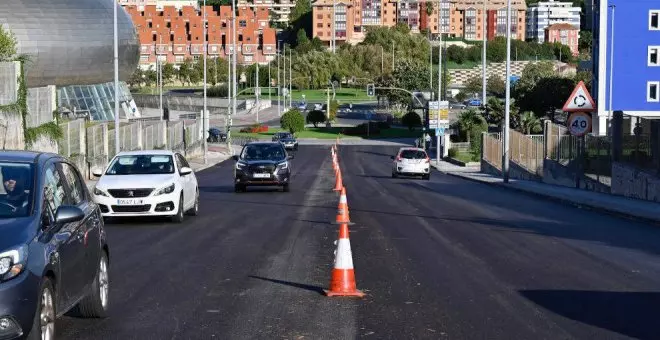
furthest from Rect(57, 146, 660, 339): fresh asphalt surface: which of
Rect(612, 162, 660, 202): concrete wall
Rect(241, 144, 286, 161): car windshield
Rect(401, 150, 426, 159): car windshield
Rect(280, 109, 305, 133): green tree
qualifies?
Rect(280, 109, 305, 133): green tree

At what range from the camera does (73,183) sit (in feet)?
32.9

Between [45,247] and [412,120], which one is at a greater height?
[45,247]

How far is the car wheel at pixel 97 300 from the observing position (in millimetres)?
10031

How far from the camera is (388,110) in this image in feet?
517

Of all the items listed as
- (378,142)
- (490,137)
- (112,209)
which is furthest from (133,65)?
(112,209)

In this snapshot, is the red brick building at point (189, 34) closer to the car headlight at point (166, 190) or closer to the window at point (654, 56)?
the window at point (654, 56)

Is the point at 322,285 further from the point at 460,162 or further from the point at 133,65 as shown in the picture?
the point at 133,65

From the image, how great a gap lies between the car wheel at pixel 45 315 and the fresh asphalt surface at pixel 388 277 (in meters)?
1.06

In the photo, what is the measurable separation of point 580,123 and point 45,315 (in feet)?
83.2

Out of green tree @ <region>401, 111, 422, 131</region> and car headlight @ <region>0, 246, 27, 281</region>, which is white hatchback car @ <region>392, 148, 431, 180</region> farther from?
green tree @ <region>401, 111, 422, 131</region>

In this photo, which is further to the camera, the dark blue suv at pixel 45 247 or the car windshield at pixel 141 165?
the car windshield at pixel 141 165

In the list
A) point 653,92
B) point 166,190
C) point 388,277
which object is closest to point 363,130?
point 653,92

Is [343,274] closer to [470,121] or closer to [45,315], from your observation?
[45,315]

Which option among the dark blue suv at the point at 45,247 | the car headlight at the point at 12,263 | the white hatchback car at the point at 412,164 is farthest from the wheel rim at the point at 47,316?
the white hatchback car at the point at 412,164
